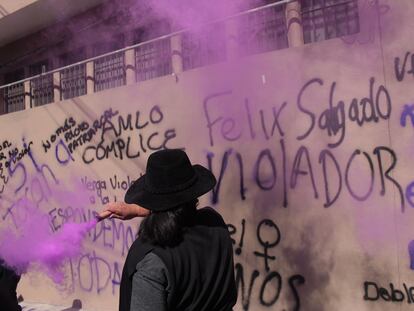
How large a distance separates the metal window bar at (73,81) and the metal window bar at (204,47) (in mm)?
1679

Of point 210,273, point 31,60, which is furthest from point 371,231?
point 31,60

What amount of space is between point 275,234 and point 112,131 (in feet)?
7.31

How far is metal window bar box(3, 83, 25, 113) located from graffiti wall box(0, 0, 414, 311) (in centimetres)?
272

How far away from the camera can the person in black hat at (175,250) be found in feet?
5.67

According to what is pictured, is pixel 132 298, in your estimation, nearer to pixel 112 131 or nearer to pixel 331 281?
pixel 331 281

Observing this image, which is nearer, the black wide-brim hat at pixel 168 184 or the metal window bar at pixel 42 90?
the black wide-brim hat at pixel 168 184

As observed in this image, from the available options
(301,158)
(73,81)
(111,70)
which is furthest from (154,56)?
(301,158)

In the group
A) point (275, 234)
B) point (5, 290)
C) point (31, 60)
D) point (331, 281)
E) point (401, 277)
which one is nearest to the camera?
point (5, 290)

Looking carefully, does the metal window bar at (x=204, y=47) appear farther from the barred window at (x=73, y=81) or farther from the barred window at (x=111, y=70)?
the barred window at (x=73, y=81)

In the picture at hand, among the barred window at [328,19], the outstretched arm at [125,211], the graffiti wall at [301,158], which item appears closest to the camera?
the outstretched arm at [125,211]

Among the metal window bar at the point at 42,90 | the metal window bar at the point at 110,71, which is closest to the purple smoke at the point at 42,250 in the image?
the metal window bar at the point at 110,71

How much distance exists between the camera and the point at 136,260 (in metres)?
1.78

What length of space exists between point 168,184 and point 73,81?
5.04 metres

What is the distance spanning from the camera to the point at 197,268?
5.98 feet
